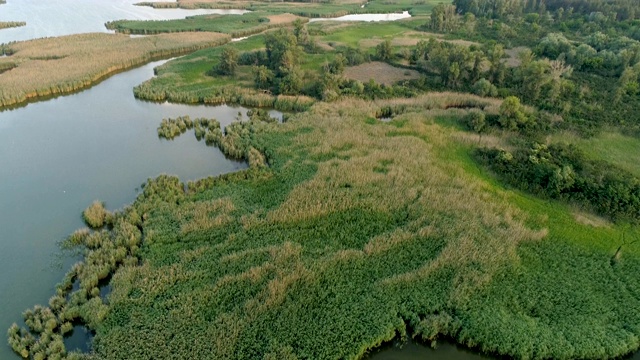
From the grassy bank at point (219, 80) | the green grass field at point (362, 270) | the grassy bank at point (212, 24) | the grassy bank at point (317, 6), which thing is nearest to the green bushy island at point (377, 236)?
the green grass field at point (362, 270)

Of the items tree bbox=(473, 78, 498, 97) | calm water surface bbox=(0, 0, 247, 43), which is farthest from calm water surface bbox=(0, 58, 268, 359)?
calm water surface bbox=(0, 0, 247, 43)

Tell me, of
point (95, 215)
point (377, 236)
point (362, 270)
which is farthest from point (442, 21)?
point (95, 215)

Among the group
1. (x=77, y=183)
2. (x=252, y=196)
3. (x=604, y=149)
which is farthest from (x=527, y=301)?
(x=77, y=183)

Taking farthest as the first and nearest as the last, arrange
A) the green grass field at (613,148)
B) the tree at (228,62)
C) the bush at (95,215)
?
the tree at (228,62) < the green grass field at (613,148) < the bush at (95,215)

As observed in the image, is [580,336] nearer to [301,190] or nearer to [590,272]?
[590,272]

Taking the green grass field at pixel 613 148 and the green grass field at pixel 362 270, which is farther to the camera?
the green grass field at pixel 613 148

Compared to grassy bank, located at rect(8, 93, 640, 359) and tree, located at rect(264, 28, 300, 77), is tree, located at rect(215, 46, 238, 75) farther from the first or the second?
grassy bank, located at rect(8, 93, 640, 359)

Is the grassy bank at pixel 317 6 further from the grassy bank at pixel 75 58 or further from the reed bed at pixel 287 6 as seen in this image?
the grassy bank at pixel 75 58

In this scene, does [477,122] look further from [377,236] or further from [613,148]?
[377,236]
